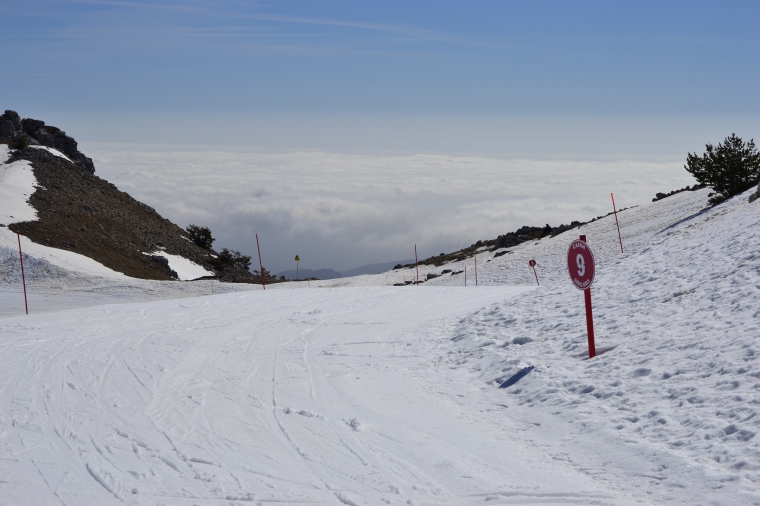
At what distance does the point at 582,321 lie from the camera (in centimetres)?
1253

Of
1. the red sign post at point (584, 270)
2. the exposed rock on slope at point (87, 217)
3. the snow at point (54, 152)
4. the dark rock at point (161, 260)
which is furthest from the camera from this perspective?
the snow at point (54, 152)

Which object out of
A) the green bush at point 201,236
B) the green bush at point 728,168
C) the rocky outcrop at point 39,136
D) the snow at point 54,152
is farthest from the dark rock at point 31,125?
the green bush at point 728,168

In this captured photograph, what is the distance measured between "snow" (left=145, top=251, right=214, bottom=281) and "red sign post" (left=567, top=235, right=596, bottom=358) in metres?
53.8

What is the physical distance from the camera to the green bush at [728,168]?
41.4 metres

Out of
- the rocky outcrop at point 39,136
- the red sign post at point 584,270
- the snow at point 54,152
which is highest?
the rocky outcrop at point 39,136

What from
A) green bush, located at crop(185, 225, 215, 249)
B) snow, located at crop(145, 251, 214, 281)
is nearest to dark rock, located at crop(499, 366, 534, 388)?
snow, located at crop(145, 251, 214, 281)

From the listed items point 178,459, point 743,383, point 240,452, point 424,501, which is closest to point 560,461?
point 424,501

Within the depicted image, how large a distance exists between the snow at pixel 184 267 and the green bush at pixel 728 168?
4262cm

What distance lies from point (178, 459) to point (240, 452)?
2.29ft

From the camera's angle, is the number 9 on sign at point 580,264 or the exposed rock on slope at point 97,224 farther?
the exposed rock on slope at point 97,224

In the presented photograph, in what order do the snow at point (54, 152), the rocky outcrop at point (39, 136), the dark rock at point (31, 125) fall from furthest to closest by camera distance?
the dark rock at point (31, 125)
the rocky outcrop at point (39, 136)
the snow at point (54, 152)

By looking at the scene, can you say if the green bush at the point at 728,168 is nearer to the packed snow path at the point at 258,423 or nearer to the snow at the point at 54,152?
the packed snow path at the point at 258,423

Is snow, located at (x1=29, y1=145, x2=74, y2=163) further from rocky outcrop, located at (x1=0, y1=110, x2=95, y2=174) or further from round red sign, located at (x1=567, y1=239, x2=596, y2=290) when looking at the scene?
round red sign, located at (x1=567, y1=239, x2=596, y2=290)

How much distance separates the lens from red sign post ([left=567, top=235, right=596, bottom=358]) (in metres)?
10.3
